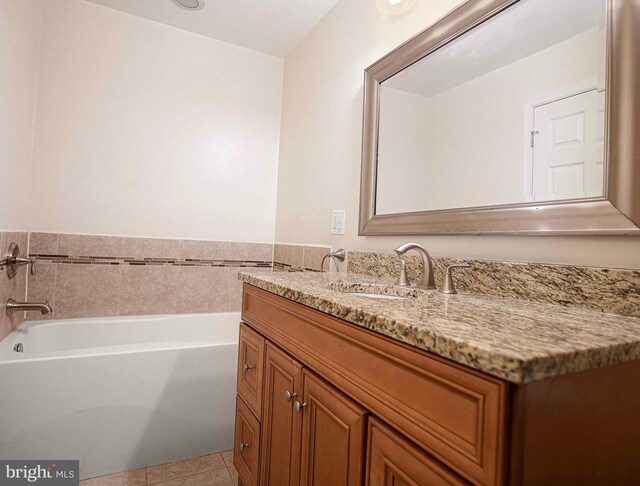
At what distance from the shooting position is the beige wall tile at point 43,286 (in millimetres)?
2012

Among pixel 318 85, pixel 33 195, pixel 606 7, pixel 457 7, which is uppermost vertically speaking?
pixel 318 85

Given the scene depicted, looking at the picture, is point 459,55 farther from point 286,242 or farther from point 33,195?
point 33,195

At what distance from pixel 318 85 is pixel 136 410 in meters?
1.99

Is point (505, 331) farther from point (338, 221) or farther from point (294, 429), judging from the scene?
point (338, 221)

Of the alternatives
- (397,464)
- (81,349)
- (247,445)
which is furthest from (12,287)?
(397,464)

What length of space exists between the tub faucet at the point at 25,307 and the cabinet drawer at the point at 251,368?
123 cm

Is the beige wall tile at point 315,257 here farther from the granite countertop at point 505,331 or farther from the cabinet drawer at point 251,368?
the granite countertop at point 505,331

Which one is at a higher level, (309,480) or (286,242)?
(286,242)

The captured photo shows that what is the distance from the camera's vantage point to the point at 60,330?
201 centimetres

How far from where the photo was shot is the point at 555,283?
0.88 meters

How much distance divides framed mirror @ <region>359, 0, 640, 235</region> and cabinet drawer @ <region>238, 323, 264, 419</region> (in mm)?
679

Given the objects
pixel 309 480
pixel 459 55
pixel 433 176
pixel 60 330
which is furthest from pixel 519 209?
pixel 60 330

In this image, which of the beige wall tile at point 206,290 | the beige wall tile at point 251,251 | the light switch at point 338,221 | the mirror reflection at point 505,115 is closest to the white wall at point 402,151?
the mirror reflection at point 505,115

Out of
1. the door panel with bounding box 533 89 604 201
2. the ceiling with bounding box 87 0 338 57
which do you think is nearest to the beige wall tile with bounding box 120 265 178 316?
the ceiling with bounding box 87 0 338 57
